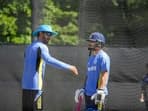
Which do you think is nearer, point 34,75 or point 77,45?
point 34,75

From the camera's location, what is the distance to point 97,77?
8227 mm

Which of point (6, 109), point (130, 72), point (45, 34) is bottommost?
point (6, 109)

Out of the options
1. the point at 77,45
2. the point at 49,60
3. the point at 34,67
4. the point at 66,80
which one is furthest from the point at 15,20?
the point at 49,60

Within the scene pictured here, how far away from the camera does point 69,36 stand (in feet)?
39.0

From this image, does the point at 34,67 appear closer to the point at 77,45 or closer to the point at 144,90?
the point at 77,45

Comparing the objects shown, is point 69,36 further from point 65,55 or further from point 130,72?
point 130,72

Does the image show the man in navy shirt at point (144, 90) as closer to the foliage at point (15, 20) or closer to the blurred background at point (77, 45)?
the blurred background at point (77, 45)

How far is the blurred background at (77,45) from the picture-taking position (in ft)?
38.7

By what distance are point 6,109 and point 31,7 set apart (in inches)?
81.7

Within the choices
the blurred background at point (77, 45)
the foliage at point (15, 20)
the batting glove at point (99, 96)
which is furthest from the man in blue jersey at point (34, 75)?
the foliage at point (15, 20)

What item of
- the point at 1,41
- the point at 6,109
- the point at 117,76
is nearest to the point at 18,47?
the point at 1,41

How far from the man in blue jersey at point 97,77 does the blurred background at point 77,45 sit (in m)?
3.45

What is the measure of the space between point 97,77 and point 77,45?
3.67m

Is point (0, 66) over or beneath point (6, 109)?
over
